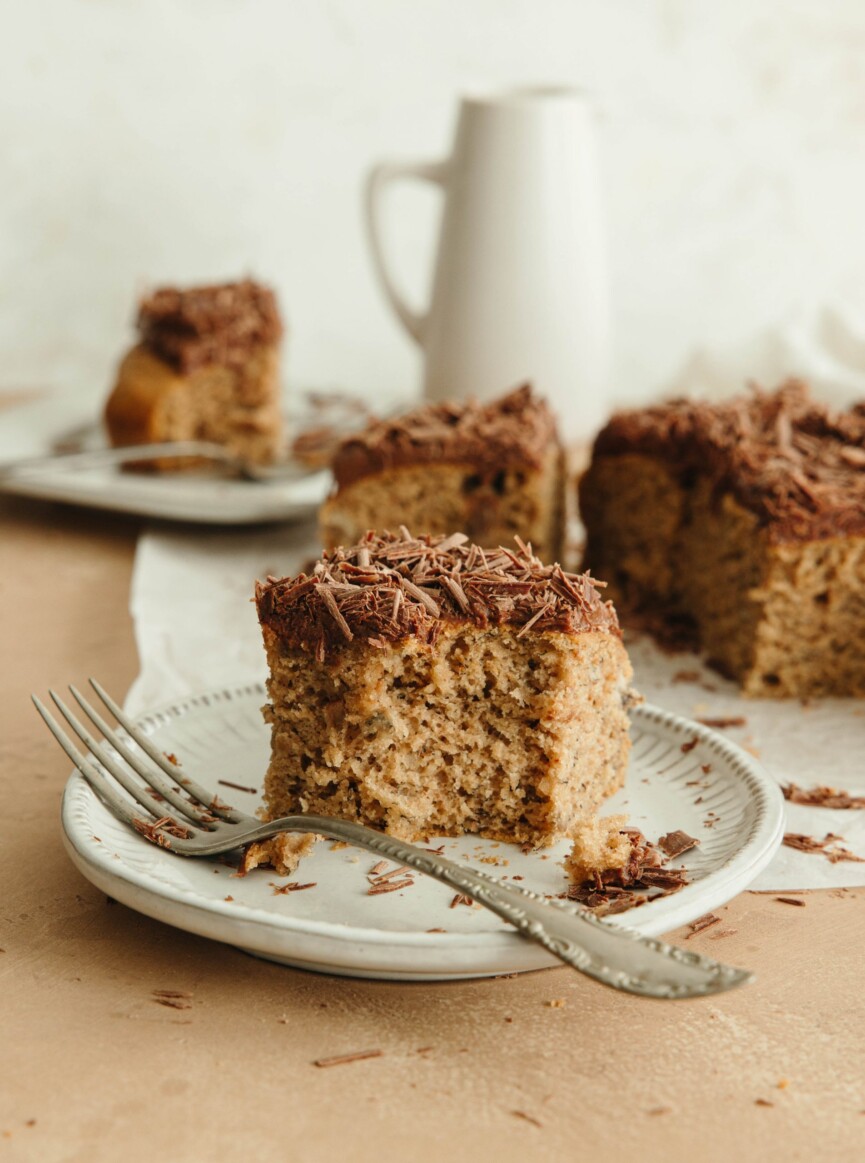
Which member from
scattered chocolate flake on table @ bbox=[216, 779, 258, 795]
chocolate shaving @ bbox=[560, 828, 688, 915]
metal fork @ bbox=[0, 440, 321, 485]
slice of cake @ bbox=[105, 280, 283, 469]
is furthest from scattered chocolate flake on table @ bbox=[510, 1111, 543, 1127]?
slice of cake @ bbox=[105, 280, 283, 469]

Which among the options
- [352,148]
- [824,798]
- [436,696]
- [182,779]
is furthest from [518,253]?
Result: [182,779]

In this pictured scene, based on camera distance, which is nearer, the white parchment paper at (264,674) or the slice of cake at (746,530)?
the white parchment paper at (264,674)

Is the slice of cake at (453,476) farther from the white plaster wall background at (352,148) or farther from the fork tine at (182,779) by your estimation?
the white plaster wall background at (352,148)

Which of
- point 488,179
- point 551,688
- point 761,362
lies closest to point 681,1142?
point 551,688

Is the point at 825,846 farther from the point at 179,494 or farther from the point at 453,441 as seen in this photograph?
the point at 179,494

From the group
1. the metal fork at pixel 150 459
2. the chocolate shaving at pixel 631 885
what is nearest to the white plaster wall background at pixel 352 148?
the metal fork at pixel 150 459

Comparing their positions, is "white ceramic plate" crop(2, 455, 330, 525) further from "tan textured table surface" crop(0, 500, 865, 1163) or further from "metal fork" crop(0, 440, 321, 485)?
"tan textured table surface" crop(0, 500, 865, 1163)
